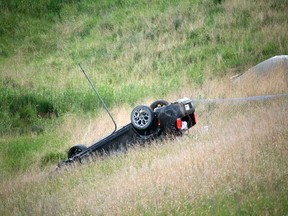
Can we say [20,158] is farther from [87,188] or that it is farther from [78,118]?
[87,188]

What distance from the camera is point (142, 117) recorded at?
466 inches

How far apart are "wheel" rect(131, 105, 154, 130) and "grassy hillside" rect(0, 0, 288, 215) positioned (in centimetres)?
63

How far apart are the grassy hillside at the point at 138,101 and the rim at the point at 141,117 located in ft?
2.18

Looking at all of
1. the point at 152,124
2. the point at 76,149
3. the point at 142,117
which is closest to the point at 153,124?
the point at 152,124

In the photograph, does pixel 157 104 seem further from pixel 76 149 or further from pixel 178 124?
pixel 76 149

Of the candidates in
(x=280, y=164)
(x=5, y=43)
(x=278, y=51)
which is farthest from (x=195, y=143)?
(x=5, y=43)

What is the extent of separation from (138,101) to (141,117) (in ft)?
28.5

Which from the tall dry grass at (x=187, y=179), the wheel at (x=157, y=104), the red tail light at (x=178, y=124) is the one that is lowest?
the tall dry grass at (x=187, y=179)

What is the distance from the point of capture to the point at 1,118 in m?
21.6

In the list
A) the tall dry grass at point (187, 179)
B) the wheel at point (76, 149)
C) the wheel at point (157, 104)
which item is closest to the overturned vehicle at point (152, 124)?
the tall dry grass at point (187, 179)

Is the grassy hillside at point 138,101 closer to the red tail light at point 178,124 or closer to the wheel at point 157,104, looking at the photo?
the red tail light at point 178,124

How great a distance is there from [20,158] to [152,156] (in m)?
7.25

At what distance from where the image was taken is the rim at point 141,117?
38.6 feet

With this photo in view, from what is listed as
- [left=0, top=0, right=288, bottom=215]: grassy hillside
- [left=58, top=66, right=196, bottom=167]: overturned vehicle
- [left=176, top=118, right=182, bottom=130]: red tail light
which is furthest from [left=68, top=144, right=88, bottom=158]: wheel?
[left=176, top=118, right=182, bottom=130]: red tail light
